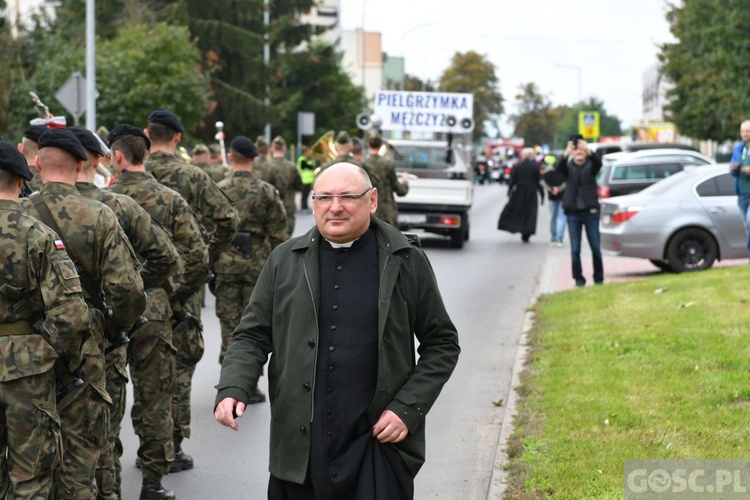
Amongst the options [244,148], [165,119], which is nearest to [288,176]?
[244,148]

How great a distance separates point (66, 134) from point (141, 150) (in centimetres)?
144

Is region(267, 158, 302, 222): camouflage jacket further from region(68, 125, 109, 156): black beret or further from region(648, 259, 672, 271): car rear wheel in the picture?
region(68, 125, 109, 156): black beret

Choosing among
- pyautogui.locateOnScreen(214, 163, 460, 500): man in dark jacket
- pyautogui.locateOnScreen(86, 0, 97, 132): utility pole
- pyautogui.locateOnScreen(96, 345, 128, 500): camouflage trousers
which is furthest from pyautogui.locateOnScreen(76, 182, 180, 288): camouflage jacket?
pyautogui.locateOnScreen(86, 0, 97, 132): utility pole

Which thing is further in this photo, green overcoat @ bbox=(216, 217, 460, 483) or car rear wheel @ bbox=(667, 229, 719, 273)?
car rear wheel @ bbox=(667, 229, 719, 273)

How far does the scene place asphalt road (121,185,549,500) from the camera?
746cm

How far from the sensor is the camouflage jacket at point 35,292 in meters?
4.98

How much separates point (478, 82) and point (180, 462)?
423 feet

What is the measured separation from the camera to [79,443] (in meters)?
5.42

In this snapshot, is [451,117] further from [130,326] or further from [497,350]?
[130,326]

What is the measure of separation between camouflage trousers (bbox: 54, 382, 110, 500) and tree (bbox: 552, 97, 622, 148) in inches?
5564

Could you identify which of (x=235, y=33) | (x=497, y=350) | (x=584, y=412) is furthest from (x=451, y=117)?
(x=235, y=33)

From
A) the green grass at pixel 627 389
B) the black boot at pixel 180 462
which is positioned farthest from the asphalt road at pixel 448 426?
the green grass at pixel 627 389

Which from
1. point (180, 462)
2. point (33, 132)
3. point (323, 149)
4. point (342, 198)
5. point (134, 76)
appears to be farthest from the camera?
point (134, 76)

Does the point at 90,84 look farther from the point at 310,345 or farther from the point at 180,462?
the point at 310,345
